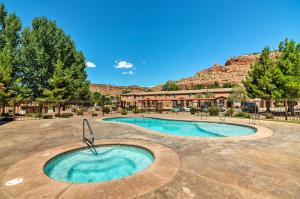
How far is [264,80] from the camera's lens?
21375 millimetres

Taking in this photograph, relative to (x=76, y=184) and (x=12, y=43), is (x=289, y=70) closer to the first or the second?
(x=76, y=184)

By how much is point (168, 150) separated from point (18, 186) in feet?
14.0

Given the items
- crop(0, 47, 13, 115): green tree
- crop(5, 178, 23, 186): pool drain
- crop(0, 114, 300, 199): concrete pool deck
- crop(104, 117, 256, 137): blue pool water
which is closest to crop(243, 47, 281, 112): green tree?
crop(104, 117, 256, 137): blue pool water

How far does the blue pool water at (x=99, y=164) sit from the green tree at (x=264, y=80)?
67.8ft

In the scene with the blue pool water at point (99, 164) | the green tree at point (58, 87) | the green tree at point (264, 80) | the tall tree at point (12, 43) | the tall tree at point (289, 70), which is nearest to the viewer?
the blue pool water at point (99, 164)

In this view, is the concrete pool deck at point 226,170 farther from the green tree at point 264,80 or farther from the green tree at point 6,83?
the green tree at point 264,80

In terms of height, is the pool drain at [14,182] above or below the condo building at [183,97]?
below

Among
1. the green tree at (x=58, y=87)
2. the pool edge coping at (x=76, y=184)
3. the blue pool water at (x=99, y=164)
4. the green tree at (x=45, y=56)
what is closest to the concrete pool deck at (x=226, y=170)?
the pool edge coping at (x=76, y=184)

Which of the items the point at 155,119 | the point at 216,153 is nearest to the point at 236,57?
the point at 155,119

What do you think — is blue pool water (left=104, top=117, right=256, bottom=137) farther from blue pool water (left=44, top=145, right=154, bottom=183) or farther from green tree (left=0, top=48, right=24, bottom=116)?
green tree (left=0, top=48, right=24, bottom=116)

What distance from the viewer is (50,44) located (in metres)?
25.6

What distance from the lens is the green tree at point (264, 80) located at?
20844mm

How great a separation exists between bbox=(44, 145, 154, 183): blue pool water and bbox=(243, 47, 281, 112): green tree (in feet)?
67.8

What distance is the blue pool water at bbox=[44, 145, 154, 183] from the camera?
5098 millimetres
